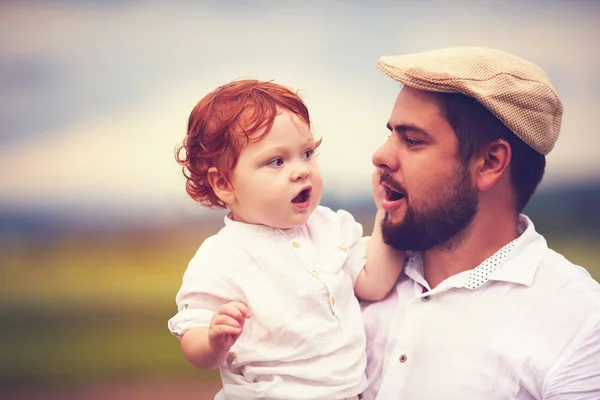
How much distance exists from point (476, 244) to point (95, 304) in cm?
242

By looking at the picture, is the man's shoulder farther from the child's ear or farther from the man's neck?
the child's ear

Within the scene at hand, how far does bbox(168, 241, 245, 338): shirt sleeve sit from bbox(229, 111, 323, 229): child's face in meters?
0.17

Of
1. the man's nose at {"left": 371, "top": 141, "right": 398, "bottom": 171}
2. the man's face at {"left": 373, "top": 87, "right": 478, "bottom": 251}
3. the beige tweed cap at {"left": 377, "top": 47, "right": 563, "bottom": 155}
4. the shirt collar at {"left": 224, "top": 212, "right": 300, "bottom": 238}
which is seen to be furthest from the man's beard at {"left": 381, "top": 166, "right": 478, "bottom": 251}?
the shirt collar at {"left": 224, "top": 212, "right": 300, "bottom": 238}

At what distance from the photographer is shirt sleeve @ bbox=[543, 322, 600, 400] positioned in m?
1.79

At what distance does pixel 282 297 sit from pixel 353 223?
380 millimetres

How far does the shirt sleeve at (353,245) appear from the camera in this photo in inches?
78.4

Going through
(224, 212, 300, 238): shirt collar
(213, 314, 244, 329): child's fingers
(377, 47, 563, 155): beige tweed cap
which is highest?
(377, 47, 563, 155): beige tweed cap

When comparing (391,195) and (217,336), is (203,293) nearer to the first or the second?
(217,336)

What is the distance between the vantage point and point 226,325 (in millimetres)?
1569

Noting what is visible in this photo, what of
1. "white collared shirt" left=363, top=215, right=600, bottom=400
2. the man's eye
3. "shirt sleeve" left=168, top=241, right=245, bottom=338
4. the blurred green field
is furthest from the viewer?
the blurred green field

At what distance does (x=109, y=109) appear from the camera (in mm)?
3779

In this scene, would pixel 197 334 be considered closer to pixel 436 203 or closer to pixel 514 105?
pixel 436 203

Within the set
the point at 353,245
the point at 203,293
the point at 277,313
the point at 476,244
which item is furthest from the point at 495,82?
the point at 203,293

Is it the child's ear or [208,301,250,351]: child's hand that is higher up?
the child's ear
